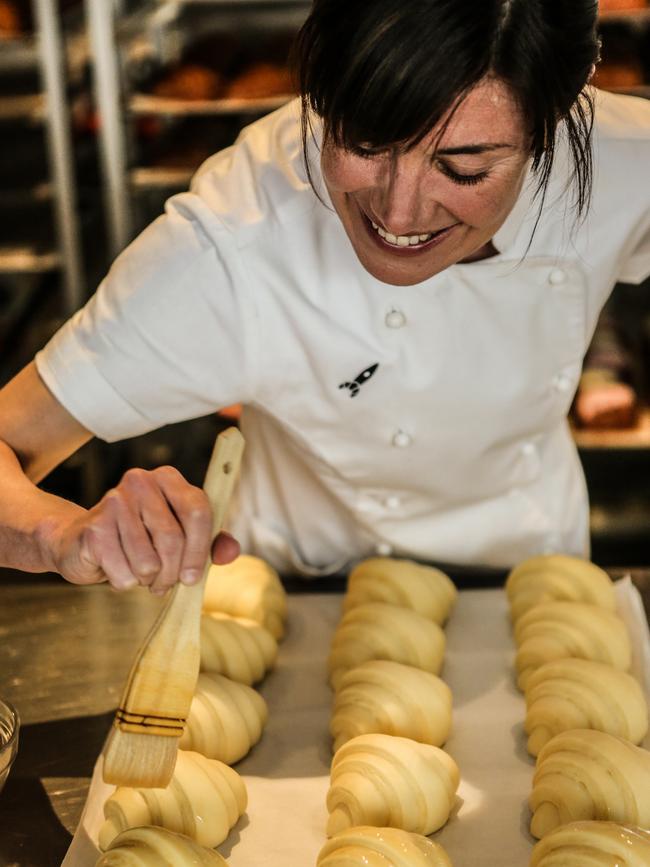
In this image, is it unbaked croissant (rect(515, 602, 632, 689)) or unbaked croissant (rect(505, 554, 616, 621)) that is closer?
unbaked croissant (rect(515, 602, 632, 689))

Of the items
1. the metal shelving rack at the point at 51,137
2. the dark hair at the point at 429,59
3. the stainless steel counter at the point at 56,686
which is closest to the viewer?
the dark hair at the point at 429,59

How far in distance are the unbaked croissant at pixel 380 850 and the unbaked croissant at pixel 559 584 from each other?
47 centimetres

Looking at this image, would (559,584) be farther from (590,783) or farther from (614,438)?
(614,438)

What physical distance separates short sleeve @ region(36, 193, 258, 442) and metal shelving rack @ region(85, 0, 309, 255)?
67.8 inches

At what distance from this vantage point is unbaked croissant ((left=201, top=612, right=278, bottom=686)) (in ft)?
4.38

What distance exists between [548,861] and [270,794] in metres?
0.34

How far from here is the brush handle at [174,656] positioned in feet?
3.38

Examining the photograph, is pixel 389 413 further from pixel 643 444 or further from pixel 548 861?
pixel 643 444

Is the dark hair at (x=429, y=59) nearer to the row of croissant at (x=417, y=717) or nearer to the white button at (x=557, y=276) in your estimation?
the white button at (x=557, y=276)

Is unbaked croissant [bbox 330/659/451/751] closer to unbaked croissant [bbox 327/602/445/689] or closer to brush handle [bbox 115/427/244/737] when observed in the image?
unbaked croissant [bbox 327/602/445/689]

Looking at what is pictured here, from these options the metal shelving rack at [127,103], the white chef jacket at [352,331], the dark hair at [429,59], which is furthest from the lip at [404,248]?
the metal shelving rack at [127,103]

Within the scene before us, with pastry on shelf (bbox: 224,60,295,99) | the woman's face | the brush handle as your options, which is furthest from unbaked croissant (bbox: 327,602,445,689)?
pastry on shelf (bbox: 224,60,295,99)

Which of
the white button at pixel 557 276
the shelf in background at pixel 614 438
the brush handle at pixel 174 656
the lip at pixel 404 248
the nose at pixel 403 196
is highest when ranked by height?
the nose at pixel 403 196

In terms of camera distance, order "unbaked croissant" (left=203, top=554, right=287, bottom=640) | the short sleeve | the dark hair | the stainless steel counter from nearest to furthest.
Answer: the dark hair → the stainless steel counter → the short sleeve → "unbaked croissant" (left=203, top=554, right=287, bottom=640)
